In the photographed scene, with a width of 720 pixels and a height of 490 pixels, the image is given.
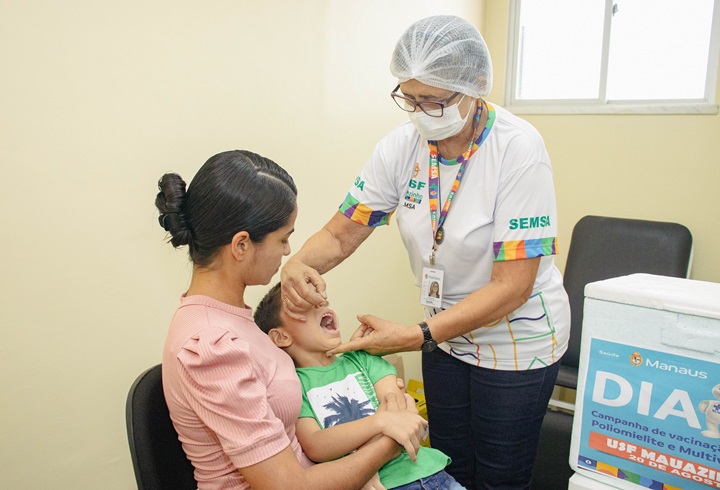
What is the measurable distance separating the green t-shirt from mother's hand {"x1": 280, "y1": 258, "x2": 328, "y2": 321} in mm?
148

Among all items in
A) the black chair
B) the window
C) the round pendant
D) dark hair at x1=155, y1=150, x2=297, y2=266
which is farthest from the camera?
the window

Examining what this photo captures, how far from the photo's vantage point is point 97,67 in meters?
1.52

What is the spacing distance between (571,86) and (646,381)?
273 cm

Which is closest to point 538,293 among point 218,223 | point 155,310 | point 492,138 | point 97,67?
point 492,138

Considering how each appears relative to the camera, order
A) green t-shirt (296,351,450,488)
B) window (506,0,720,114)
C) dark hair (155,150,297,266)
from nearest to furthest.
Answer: dark hair (155,150,297,266)
green t-shirt (296,351,450,488)
window (506,0,720,114)

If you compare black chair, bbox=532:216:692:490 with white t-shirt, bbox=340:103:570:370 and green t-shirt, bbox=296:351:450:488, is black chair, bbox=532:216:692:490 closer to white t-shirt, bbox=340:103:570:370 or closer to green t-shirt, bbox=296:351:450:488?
white t-shirt, bbox=340:103:570:370

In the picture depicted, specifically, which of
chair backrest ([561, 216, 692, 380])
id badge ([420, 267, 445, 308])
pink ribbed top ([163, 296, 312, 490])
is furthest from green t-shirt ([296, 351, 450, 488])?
chair backrest ([561, 216, 692, 380])

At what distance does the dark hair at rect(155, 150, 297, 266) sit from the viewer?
1.12 m

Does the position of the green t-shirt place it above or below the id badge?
below

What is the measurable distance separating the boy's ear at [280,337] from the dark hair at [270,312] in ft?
0.06

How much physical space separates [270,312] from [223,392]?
441 millimetres

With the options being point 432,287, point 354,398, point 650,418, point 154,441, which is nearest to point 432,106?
point 432,287

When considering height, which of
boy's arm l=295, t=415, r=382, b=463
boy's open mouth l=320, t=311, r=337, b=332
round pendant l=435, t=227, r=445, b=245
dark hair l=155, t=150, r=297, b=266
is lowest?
boy's arm l=295, t=415, r=382, b=463

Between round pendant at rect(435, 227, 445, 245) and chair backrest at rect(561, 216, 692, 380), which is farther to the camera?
chair backrest at rect(561, 216, 692, 380)
